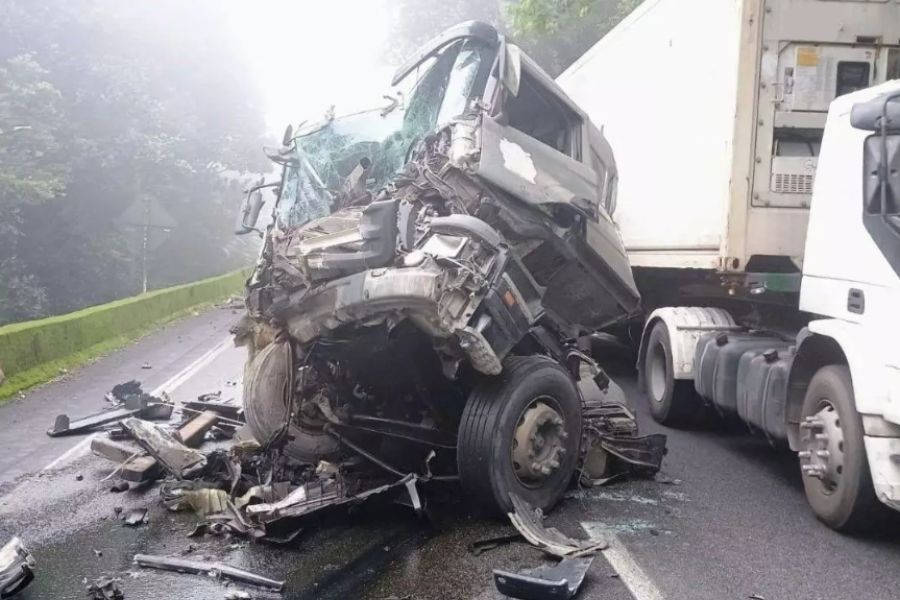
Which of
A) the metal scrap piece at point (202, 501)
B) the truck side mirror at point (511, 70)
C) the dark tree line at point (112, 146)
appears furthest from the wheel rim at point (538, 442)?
the dark tree line at point (112, 146)

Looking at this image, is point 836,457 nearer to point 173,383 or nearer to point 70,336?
point 173,383

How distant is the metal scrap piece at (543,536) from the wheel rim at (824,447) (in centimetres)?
143

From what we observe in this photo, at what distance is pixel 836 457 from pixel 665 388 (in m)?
2.98

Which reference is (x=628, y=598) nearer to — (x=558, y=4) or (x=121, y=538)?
(x=121, y=538)

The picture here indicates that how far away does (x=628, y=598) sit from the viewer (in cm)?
381

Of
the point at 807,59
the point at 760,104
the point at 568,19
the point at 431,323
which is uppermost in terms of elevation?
the point at 568,19

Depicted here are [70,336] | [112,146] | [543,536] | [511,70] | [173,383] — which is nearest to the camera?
[543,536]

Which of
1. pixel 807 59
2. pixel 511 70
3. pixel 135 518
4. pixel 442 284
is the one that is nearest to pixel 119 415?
pixel 135 518

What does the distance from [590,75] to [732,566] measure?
684cm

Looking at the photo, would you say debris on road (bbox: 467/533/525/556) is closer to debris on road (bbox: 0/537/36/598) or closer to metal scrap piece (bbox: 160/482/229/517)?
metal scrap piece (bbox: 160/482/229/517)

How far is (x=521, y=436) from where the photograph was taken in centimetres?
488

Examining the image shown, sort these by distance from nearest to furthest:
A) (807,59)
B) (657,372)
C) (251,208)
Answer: (807,59), (251,208), (657,372)

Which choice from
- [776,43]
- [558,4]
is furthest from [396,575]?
[558,4]

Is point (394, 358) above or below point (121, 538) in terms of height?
above
